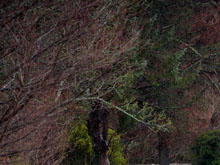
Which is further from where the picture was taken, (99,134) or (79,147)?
(99,134)

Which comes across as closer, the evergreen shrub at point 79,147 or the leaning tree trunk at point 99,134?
the evergreen shrub at point 79,147

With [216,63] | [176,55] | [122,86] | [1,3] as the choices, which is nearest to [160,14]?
[176,55]

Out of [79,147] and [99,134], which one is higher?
[99,134]

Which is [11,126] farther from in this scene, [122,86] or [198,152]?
[198,152]

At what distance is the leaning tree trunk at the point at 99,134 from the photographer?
34.1ft

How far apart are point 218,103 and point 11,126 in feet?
30.4

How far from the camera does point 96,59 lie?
23.2ft

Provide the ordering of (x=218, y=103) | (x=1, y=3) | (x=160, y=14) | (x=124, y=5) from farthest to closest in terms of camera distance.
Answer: (x=218, y=103) < (x=160, y=14) < (x=124, y=5) < (x=1, y=3)

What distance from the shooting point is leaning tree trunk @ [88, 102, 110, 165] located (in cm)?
1041

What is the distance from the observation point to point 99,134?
1057 cm

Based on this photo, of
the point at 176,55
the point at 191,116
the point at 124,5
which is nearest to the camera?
the point at 124,5

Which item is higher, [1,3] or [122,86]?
[1,3]

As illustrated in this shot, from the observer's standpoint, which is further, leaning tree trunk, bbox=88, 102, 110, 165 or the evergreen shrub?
leaning tree trunk, bbox=88, 102, 110, 165

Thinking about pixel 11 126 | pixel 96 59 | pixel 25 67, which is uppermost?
pixel 96 59
